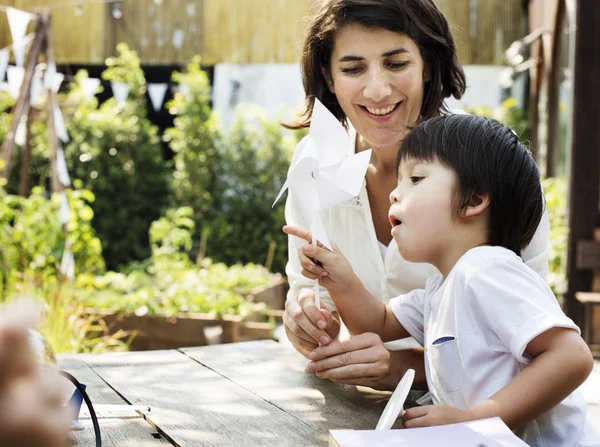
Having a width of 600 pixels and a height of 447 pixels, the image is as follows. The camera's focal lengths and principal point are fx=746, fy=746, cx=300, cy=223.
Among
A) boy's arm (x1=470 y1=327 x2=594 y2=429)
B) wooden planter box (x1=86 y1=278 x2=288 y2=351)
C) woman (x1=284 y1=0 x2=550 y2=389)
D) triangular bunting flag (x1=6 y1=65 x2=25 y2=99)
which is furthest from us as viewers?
triangular bunting flag (x1=6 y1=65 x2=25 y2=99)

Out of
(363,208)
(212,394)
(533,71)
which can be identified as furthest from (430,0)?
(533,71)

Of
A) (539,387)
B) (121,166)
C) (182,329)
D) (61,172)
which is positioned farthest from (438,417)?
(121,166)

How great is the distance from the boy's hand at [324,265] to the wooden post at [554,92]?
19.5 feet

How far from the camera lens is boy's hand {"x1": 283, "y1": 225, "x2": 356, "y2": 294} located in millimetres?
1604

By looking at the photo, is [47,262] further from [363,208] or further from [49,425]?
[49,425]

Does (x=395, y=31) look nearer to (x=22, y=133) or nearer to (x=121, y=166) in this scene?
(x=22, y=133)

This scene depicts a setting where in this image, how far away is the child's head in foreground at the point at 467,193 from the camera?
138cm

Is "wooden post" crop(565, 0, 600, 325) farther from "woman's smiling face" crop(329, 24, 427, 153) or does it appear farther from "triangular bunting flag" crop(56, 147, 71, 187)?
"triangular bunting flag" crop(56, 147, 71, 187)

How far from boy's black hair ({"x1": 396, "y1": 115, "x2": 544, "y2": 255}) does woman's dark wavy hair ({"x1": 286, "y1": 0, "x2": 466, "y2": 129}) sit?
0.61 m

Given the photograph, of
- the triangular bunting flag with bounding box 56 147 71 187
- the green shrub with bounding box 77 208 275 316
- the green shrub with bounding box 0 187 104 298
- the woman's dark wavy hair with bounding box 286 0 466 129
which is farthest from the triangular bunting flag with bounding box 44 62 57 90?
the woman's dark wavy hair with bounding box 286 0 466 129

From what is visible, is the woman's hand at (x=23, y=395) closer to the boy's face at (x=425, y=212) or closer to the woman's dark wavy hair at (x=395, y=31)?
the boy's face at (x=425, y=212)

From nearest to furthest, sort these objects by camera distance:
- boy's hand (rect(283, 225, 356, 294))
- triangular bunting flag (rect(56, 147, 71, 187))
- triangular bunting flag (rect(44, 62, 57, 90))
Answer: boy's hand (rect(283, 225, 356, 294)), triangular bunting flag (rect(56, 147, 71, 187)), triangular bunting flag (rect(44, 62, 57, 90))

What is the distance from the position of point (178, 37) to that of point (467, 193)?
992 cm

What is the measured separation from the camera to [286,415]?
1.40 metres
